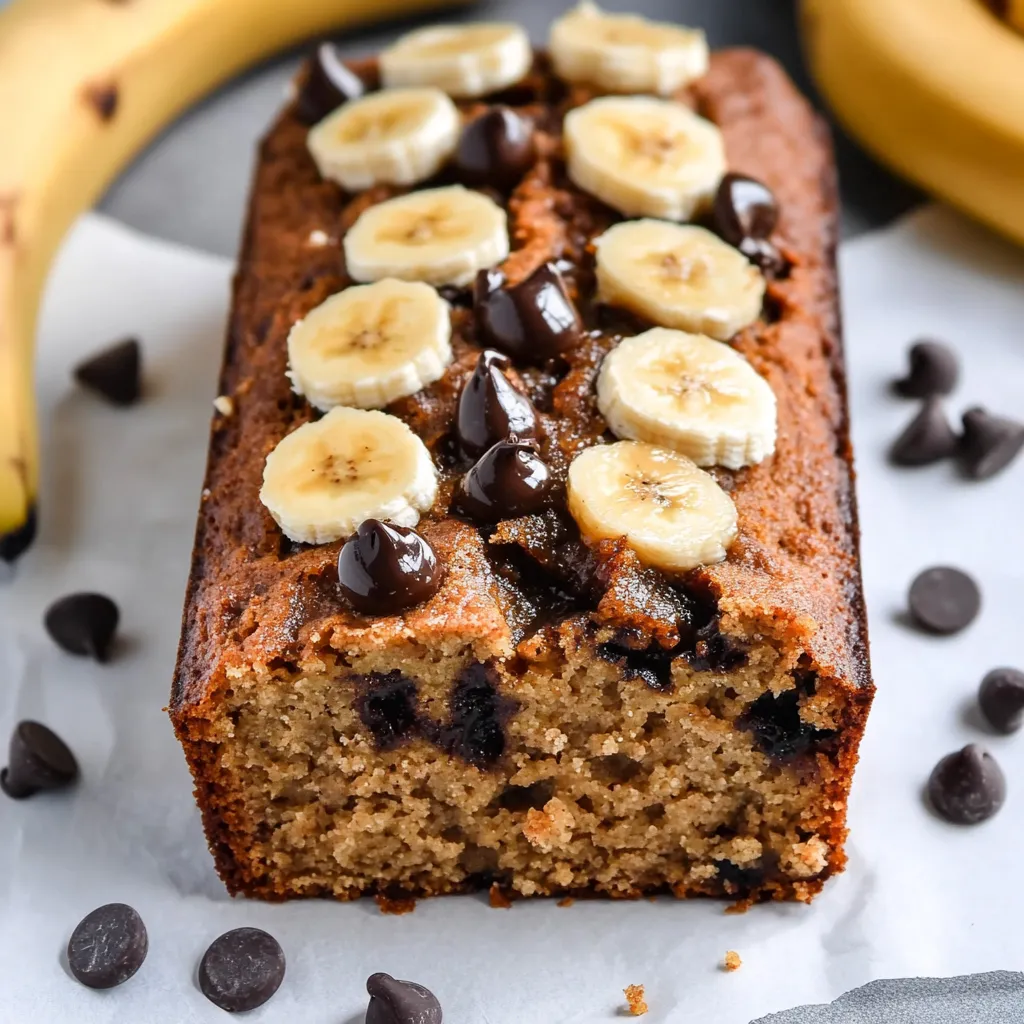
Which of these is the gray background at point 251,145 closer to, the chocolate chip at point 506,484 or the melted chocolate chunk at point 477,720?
the chocolate chip at point 506,484

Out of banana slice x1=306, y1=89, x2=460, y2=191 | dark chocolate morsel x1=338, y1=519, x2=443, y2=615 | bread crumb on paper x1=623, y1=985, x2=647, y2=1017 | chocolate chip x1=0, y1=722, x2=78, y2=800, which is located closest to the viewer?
dark chocolate morsel x1=338, y1=519, x2=443, y2=615

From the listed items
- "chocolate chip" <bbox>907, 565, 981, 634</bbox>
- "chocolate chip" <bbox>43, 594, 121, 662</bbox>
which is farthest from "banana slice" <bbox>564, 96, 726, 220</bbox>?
"chocolate chip" <bbox>43, 594, 121, 662</bbox>

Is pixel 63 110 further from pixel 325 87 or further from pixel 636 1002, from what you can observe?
pixel 636 1002

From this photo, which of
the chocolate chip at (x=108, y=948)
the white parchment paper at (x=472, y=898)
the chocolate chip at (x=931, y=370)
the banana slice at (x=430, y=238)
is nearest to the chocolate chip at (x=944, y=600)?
the white parchment paper at (x=472, y=898)

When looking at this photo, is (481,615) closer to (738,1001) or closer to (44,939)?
(738,1001)

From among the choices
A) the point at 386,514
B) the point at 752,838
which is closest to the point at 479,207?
the point at 386,514

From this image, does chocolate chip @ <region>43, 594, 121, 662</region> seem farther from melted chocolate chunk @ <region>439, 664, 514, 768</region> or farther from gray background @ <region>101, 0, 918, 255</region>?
gray background @ <region>101, 0, 918, 255</region>
